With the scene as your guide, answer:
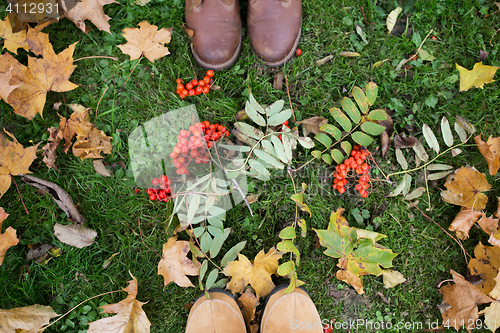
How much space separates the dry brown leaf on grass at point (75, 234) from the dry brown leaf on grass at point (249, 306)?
1.23m

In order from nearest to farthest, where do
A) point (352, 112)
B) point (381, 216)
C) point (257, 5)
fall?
1. point (352, 112)
2. point (257, 5)
3. point (381, 216)

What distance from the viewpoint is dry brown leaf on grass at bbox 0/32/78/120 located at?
2.06m

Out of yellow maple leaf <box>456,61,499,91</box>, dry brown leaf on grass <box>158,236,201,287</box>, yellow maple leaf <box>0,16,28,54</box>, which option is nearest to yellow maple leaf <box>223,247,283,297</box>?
dry brown leaf on grass <box>158,236,201,287</box>

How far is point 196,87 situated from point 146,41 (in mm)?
522

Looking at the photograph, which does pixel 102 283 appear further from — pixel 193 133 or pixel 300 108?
pixel 300 108

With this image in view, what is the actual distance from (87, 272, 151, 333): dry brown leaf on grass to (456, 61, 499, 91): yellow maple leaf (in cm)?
292

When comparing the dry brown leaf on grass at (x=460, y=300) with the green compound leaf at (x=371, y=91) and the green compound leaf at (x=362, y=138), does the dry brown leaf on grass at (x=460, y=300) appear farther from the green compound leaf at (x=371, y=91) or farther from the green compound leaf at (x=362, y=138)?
the green compound leaf at (x=371, y=91)

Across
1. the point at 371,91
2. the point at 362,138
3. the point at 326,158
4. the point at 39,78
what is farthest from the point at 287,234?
the point at 39,78

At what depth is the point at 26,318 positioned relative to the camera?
2066 millimetres

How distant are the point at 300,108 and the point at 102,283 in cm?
205

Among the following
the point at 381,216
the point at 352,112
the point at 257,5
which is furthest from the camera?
the point at 381,216

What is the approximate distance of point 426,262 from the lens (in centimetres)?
228

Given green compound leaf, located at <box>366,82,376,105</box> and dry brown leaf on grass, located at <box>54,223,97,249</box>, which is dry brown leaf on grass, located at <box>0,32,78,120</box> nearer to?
dry brown leaf on grass, located at <box>54,223,97,249</box>

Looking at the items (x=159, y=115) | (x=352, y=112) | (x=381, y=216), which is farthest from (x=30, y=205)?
(x=381, y=216)
